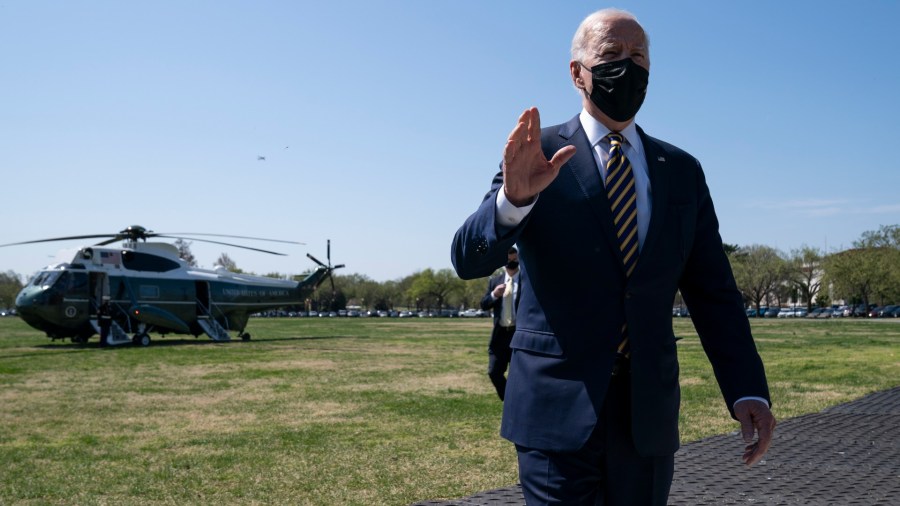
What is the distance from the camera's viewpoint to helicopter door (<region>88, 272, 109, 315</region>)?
89.3ft

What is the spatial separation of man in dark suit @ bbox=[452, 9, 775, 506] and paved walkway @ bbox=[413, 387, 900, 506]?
3044 mm

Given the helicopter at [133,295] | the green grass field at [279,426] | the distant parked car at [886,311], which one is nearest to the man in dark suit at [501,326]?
the green grass field at [279,426]

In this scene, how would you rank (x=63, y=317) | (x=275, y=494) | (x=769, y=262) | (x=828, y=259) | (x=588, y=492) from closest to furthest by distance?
(x=588, y=492)
(x=275, y=494)
(x=63, y=317)
(x=828, y=259)
(x=769, y=262)

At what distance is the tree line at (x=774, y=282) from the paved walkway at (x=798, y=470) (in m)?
47.0

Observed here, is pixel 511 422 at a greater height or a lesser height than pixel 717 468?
greater

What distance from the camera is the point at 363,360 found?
66.2 feet

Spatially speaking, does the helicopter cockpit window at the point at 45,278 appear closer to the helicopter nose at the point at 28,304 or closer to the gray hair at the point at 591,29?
the helicopter nose at the point at 28,304

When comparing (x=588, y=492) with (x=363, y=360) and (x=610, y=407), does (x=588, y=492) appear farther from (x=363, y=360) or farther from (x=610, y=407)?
(x=363, y=360)

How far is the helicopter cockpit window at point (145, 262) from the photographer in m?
28.2

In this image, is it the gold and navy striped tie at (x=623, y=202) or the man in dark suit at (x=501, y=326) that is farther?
the man in dark suit at (x=501, y=326)

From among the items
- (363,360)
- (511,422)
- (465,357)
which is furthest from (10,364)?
(511,422)

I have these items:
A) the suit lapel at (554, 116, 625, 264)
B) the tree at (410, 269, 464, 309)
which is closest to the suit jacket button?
the suit lapel at (554, 116, 625, 264)

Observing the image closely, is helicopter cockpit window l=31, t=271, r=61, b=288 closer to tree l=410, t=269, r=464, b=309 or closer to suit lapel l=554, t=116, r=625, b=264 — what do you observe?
suit lapel l=554, t=116, r=625, b=264

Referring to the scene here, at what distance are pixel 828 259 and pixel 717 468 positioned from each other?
3561 inches
